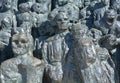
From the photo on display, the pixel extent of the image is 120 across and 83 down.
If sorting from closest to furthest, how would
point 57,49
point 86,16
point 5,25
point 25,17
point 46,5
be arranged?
point 57,49
point 25,17
point 5,25
point 86,16
point 46,5

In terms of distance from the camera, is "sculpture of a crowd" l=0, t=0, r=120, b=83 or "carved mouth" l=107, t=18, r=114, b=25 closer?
"sculpture of a crowd" l=0, t=0, r=120, b=83

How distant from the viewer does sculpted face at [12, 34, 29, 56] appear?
1323 cm

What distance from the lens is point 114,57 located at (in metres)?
13.5

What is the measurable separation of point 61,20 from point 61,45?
0.38 meters

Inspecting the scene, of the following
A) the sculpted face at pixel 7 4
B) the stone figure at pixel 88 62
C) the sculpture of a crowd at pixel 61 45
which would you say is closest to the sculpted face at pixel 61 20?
the sculpture of a crowd at pixel 61 45

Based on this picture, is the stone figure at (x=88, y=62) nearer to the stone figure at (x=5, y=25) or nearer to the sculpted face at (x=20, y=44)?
the sculpted face at (x=20, y=44)

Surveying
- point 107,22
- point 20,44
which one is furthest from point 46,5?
point 20,44

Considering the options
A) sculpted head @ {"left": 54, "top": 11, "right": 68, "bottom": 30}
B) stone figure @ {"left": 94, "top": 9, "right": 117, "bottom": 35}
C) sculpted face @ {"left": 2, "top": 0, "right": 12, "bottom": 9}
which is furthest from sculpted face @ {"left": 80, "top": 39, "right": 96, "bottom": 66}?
sculpted face @ {"left": 2, "top": 0, "right": 12, "bottom": 9}

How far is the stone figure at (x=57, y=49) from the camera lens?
43.7 ft

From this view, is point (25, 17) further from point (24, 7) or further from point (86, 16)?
point (86, 16)

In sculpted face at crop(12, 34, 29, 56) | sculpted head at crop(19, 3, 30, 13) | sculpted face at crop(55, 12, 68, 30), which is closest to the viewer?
sculpted face at crop(12, 34, 29, 56)

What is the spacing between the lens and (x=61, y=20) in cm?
1349

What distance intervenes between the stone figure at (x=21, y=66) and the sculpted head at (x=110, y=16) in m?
1.30

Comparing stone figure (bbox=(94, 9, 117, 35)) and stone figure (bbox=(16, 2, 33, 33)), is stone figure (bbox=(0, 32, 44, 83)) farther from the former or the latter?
stone figure (bbox=(94, 9, 117, 35))
